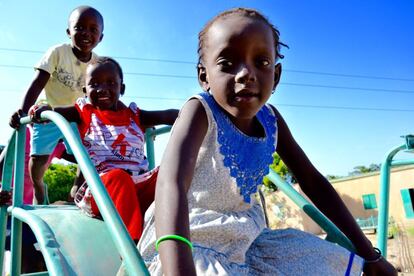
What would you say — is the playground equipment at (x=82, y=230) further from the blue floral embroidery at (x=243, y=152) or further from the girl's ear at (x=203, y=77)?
the girl's ear at (x=203, y=77)

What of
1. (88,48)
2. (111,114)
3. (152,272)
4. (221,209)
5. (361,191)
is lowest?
(361,191)

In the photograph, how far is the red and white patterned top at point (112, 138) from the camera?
196 centimetres

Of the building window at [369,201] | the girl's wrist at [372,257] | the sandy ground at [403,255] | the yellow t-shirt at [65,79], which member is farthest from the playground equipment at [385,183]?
the building window at [369,201]

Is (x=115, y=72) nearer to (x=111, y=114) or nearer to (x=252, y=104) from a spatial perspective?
(x=111, y=114)

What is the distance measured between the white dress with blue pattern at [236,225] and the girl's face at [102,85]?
114 centimetres

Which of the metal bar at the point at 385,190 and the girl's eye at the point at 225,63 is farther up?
the girl's eye at the point at 225,63

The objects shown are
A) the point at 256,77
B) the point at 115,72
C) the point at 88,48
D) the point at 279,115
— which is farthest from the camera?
the point at 88,48

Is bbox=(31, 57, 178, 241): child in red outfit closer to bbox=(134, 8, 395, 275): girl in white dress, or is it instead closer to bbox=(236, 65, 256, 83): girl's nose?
bbox=(134, 8, 395, 275): girl in white dress

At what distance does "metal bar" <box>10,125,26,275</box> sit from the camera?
5.97 feet

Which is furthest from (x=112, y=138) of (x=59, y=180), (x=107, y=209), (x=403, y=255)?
(x=59, y=180)

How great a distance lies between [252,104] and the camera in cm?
104

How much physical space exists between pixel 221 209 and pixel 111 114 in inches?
47.1

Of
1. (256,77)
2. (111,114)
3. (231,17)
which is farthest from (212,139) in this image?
(111,114)

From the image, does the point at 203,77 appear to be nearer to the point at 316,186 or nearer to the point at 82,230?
the point at 316,186
